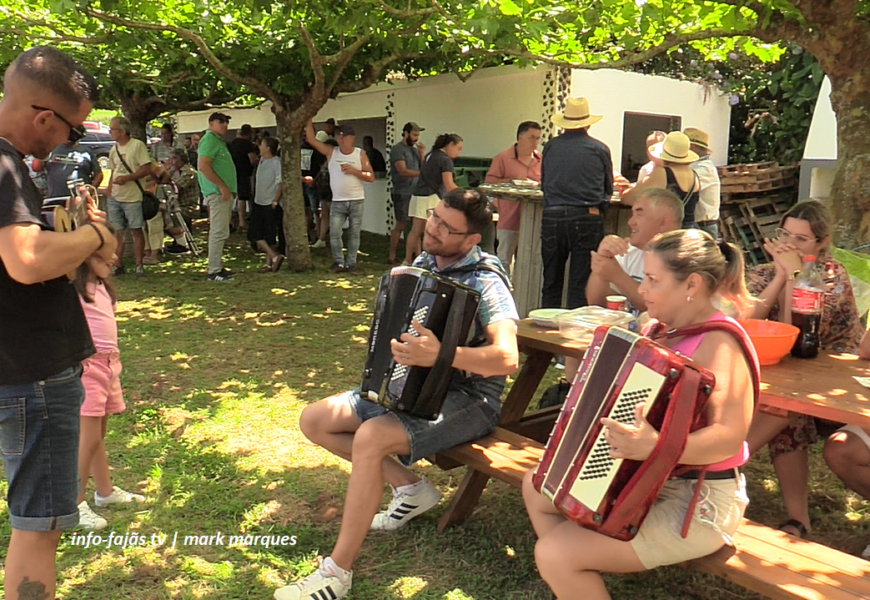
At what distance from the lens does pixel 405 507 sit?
3449 millimetres

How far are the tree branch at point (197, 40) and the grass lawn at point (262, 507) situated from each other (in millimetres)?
3240

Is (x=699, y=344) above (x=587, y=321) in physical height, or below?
above

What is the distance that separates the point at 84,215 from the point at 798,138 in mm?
11760

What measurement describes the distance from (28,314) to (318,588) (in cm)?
144

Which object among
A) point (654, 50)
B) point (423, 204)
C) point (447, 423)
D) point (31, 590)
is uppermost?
point (654, 50)

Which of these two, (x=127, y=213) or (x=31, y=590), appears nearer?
(x=31, y=590)

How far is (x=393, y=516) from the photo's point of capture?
3.46m

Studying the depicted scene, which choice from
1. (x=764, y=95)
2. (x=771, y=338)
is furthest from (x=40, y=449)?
(x=764, y=95)

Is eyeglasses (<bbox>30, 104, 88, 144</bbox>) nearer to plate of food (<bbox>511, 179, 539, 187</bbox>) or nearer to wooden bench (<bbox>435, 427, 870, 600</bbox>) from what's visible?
wooden bench (<bbox>435, 427, 870, 600</bbox>)

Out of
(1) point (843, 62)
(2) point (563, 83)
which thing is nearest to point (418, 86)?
(2) point (563, 83)

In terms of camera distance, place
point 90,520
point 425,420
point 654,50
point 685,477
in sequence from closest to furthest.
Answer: point 685,477
point 425,420
point 90,520
point 654,50

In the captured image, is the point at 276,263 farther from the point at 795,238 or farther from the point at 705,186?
the point at 795,238

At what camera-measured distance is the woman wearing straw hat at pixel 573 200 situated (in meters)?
5.91

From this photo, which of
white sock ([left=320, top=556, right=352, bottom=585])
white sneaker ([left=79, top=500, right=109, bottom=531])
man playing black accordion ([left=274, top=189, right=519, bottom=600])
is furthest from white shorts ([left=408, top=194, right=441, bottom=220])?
white sock ([left=320, top=556, right=352, bottom=585])
